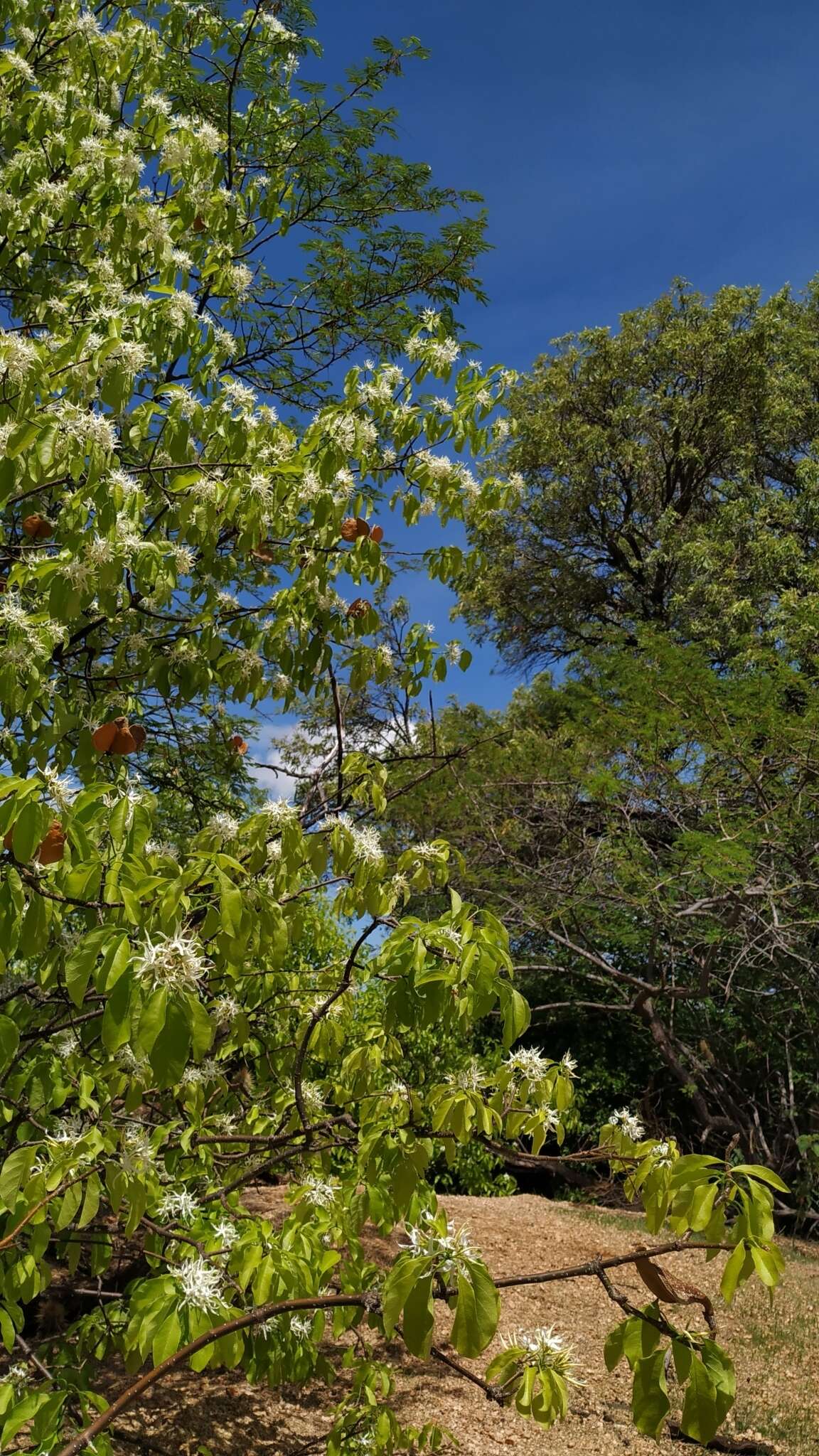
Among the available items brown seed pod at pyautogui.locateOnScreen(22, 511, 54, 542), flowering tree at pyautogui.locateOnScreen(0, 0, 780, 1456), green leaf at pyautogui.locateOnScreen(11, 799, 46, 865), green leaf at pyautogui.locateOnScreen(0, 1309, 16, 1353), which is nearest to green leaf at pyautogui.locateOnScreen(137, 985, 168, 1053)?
flowering tree at pyautogui.locateOnScreen(0, 0, 780, 1456)

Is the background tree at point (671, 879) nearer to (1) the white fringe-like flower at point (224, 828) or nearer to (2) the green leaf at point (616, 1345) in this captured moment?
(1) the white fringe-like flower at point (224, 828)

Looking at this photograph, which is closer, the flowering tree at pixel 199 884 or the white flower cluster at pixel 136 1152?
the flowering tree at pixel 199 884

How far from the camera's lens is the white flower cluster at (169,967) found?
4.39 feet

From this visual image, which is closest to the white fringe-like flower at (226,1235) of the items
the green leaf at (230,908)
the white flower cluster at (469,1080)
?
the white flower cluster at (469,1080)

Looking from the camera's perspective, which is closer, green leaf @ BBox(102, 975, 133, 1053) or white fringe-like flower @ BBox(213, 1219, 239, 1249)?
green leaf @ BBox(102, 975, 133, 1053)

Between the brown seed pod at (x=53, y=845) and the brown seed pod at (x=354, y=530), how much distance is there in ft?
4.41

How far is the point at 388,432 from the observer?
321 centimetres

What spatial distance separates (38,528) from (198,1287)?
2.05m

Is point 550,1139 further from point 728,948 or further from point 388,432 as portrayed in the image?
point 388,432

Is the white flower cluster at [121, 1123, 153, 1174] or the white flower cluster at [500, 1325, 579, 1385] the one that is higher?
the white flower cluster at [121, 1123, 153, 1174]

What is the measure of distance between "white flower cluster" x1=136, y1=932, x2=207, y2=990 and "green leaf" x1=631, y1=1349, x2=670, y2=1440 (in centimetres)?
88

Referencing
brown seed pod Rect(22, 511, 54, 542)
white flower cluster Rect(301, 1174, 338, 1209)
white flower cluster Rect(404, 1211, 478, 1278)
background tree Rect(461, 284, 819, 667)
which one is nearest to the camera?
white flower cluster Rect(404, 1211, 478, 1278)

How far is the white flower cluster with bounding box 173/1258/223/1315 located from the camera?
166cm

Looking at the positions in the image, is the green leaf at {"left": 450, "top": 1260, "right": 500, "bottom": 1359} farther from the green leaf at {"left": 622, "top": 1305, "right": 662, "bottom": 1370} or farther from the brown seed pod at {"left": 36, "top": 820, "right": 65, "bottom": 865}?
the brown seed pod at {"left": 36, "top": 820, "right": 65, "bottom": 865}
